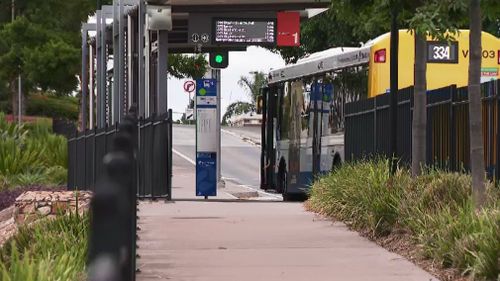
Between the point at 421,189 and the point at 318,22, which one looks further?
the point at 318,22

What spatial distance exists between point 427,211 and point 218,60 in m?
16.2

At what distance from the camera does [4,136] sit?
80.1 ft

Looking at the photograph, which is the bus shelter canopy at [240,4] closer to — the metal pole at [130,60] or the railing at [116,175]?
the metal pole at [130,60]

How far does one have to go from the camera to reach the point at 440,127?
1430 cm

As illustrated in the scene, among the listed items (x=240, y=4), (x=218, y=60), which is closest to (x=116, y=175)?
(x=240, y=4)

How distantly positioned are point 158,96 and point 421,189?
10413 millimetres

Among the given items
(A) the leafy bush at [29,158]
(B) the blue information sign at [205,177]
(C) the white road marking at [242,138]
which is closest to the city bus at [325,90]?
Answer: (B) the blue information sign at [205,177]

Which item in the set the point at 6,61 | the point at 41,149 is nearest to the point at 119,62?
the point at 41,149

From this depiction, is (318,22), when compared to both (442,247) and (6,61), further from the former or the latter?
(442,247)

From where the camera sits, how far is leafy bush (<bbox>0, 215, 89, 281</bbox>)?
5.96 meters

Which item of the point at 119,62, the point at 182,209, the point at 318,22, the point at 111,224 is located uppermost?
the point at 318,22

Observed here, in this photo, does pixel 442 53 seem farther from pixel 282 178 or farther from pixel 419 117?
pixel 282 178

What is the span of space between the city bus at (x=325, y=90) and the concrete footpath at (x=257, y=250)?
493cm

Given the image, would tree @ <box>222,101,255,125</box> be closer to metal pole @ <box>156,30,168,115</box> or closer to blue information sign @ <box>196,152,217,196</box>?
blue information sign @ <box>196,152,217,196</box>
